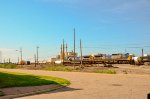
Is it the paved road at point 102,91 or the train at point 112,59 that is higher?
the train at point 112,59

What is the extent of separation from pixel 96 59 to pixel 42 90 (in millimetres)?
70830

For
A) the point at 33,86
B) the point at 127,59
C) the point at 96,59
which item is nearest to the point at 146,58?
the point at 127,59

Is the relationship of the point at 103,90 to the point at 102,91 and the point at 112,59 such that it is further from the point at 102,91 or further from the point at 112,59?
the point at 112,59

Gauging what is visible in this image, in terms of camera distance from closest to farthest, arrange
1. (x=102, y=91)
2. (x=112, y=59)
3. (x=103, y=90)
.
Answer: (x=102, y=91)
(x=103, y=90)
(x=112, y=59)

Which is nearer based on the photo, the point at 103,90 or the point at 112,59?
the point at 103,90

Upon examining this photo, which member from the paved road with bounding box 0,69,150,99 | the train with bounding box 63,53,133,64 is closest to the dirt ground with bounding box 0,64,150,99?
the paved road with bounding box 0,69,150,99

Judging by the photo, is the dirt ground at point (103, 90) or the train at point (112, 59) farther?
the train at point (112, 59)

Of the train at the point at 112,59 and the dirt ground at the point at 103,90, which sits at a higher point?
the train at the point at 112,59

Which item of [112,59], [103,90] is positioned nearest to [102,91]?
[103,90]

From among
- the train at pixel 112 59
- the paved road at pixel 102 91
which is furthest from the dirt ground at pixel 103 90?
the train at pixel 112 59

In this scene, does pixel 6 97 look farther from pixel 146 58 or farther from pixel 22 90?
pixel 146 58

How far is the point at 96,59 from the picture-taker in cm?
9025

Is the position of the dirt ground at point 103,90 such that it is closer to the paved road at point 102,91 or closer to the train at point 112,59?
the paved road at point 102,91

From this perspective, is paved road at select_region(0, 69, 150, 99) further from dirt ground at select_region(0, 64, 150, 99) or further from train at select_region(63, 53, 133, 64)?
train at select_region(63, 53, 133, 64)
